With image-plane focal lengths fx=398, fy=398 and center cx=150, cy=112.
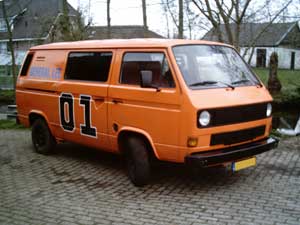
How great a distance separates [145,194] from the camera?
19.8ft

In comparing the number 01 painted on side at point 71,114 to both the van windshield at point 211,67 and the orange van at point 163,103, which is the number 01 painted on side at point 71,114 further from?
the van windshield at point 211,67

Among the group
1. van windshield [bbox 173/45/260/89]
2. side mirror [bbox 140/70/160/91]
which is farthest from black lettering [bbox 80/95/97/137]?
van windshield [bbox 173/45/260/89]

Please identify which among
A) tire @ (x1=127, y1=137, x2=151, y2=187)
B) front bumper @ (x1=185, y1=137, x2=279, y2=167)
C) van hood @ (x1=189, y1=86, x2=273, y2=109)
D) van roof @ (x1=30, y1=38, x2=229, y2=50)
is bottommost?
tire @ (x1=127, y1=137, x2=151, y2=187)

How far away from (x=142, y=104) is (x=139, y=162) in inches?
35.9

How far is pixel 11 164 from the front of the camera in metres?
8.09

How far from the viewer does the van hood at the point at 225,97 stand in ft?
18.2

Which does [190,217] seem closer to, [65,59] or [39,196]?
[39,196]

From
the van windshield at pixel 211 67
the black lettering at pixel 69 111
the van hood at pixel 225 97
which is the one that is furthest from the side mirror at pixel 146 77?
the black lettering at pixel 69 111

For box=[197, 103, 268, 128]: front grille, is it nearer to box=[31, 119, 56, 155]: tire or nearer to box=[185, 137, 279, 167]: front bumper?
box=[185, 137, 279, 167]: front bumper

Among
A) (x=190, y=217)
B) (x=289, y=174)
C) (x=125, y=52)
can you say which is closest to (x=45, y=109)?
(x=125, y=52)

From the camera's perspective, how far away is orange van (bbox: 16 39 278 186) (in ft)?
18.5

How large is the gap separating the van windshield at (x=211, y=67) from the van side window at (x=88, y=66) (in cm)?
148

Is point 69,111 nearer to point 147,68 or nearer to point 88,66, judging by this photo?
point 88,66

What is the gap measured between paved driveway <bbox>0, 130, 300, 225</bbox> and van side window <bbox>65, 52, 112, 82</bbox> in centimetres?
174
